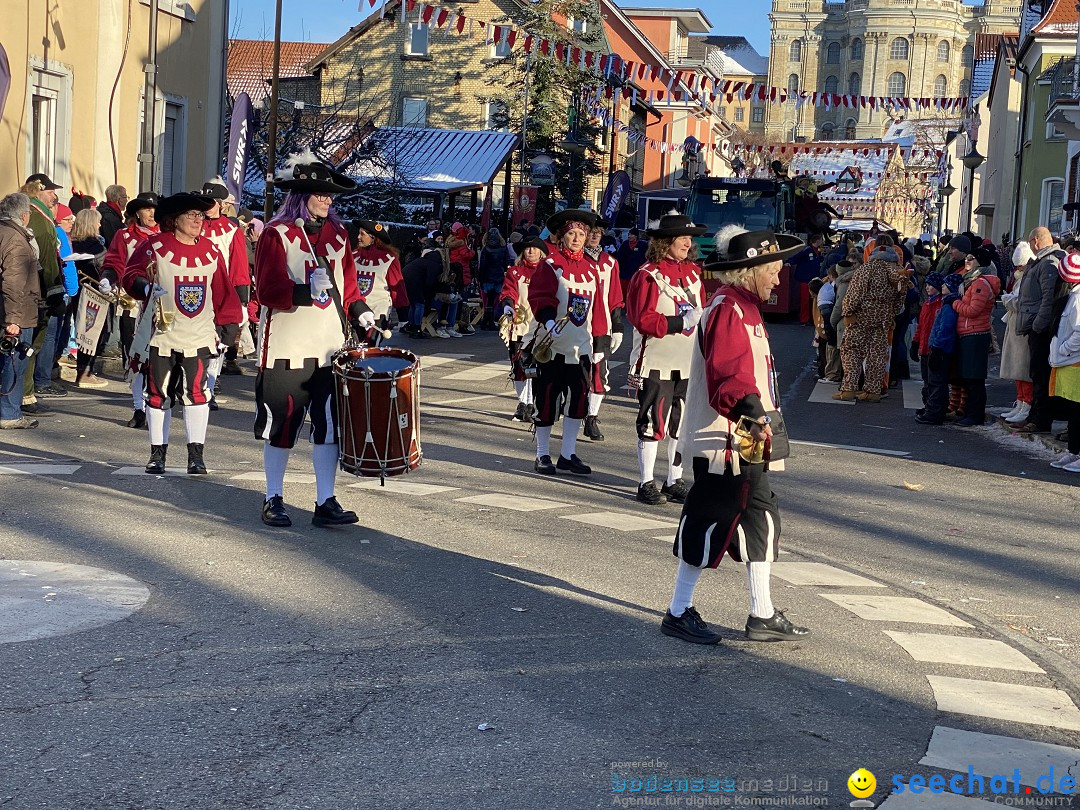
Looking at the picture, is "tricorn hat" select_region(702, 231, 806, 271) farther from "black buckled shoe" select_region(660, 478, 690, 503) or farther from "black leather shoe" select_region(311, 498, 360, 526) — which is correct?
"black buckled shoe" select_region(660, 478, 690, 503)

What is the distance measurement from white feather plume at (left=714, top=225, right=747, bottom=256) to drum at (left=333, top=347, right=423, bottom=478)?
201cm

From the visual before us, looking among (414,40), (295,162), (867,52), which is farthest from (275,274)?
(867,52)

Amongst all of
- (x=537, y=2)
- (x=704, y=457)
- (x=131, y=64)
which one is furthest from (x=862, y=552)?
(x=537, y=2)

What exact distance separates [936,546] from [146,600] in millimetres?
4934

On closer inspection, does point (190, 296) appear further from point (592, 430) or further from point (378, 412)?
point (592, 430)

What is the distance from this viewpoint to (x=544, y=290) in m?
10.8

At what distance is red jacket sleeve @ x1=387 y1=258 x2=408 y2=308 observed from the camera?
1138cm

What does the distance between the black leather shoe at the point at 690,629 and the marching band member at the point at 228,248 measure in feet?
14.7

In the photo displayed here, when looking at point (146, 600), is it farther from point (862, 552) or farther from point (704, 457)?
point (862, 552)

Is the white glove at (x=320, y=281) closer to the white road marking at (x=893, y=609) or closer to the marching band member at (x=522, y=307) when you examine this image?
the white road marking at (x=893, y=609)

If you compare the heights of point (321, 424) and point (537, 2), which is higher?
point (537, 2)

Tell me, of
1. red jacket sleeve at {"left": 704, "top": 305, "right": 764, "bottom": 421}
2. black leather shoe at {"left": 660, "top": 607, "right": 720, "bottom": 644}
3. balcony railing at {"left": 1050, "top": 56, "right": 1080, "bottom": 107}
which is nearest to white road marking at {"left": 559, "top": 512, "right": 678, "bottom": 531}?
black leather shoe at {"left": 660, "top": 607, "right": 720, "bottom": 644}

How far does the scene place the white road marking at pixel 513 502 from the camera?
371 inches

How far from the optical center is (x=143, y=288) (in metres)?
9.80
